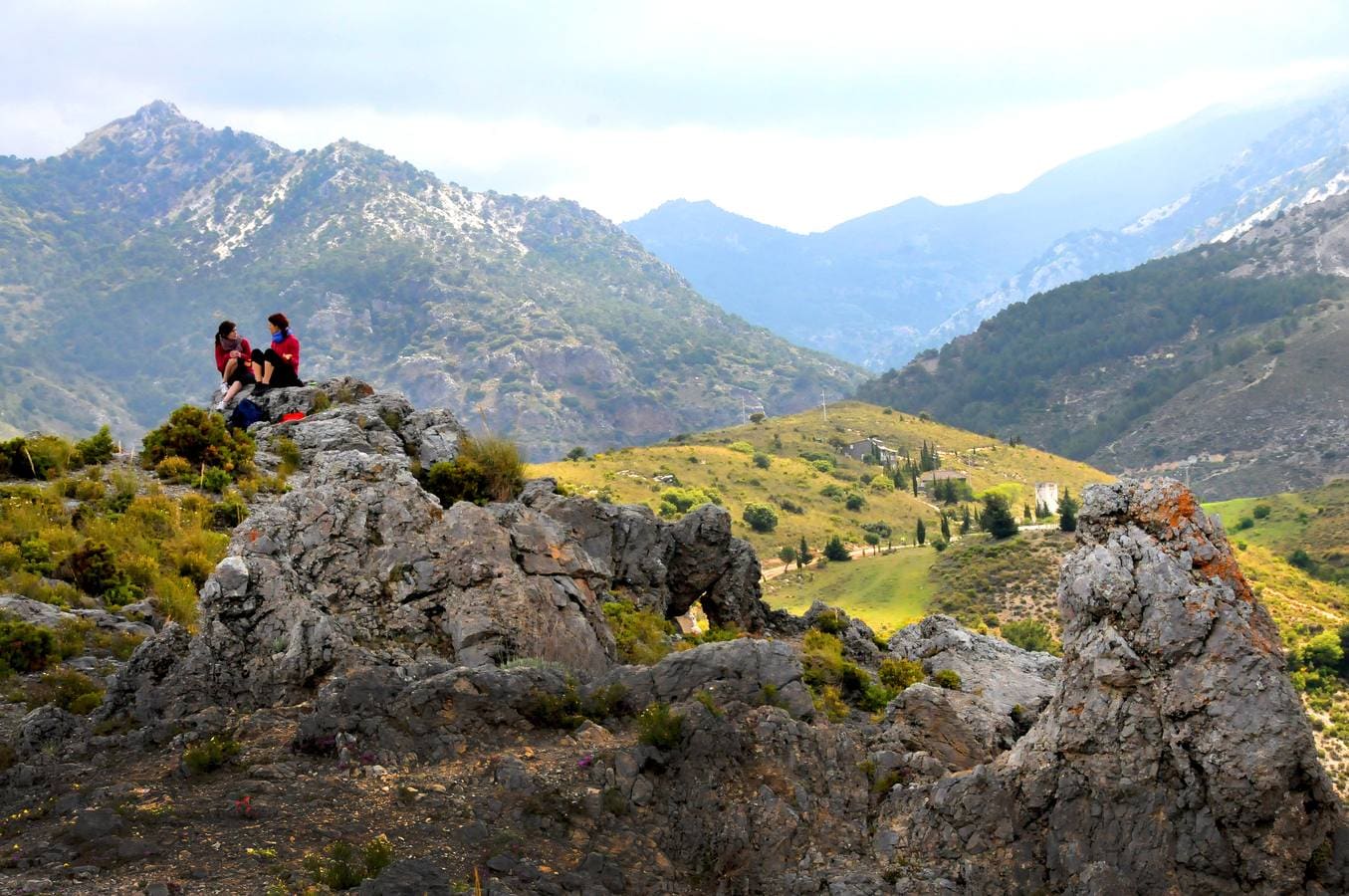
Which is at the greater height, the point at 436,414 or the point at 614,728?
the point at 436,414

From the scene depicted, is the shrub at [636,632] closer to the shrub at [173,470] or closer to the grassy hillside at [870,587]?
the shrub at [173,470]

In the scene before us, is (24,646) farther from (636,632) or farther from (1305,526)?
(1305,526)

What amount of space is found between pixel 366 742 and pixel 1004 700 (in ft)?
35.2

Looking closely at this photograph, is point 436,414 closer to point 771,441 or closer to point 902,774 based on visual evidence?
point 902,774

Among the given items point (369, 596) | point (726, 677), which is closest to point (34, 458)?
point (369, 596)

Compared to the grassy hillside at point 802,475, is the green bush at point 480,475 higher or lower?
higher

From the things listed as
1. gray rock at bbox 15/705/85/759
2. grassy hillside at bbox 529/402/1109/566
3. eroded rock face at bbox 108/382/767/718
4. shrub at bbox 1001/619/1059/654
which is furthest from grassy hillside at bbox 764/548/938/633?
gray rock at bbox 15/705/85/759

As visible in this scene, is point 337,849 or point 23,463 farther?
point 23,463

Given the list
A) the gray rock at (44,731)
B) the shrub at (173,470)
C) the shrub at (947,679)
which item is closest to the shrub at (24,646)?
the gray rock at (44,731)

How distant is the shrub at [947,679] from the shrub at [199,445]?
531 inches

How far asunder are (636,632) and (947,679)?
5.44m

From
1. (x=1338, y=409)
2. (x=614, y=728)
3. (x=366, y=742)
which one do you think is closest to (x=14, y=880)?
(x=366, y=742)

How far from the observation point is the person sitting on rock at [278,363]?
72.7 ft

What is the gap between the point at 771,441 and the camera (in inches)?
6506
